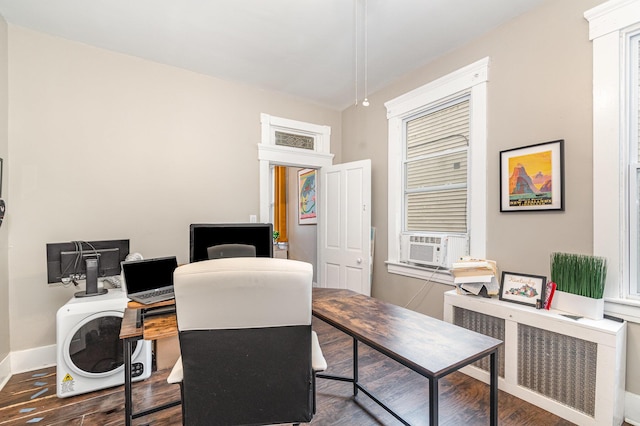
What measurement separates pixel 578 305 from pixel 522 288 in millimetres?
326

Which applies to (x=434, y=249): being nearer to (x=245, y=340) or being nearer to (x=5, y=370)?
(x=245, y=340)

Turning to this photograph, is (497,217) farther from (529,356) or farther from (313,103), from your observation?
(313,103)

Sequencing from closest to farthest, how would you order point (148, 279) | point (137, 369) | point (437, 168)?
point (148, 279)
point (137, 369)
point (437, 168)

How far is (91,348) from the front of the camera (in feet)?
7.06

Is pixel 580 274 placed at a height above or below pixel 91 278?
above

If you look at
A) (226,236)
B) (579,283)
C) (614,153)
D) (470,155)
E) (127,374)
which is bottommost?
(127,374)

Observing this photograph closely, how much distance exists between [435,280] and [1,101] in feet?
13.2

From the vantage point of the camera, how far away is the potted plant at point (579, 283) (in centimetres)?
182

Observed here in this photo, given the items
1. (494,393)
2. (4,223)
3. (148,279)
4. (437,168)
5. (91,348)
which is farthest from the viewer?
(437,168)

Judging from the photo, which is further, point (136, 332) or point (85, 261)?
point (85, 261)

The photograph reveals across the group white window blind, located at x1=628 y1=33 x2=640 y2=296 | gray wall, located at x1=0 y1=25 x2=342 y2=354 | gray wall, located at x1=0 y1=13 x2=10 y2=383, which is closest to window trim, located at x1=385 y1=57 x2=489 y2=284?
white window blind, located at x1=628 y1=33 x2=640 y2=296

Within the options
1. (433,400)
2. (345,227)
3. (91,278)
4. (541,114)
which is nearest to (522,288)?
(541,114)

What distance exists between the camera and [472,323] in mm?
2336

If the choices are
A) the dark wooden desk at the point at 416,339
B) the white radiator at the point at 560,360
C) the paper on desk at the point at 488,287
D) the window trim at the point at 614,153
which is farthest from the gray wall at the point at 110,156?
the window trim at the point at 614,153
